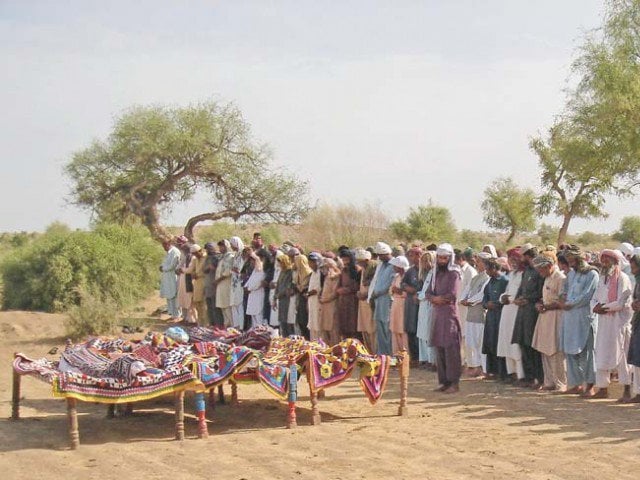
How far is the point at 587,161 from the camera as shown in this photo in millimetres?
24469

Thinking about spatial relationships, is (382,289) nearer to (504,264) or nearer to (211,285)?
(504,264)

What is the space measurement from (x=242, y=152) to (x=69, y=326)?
14.2m

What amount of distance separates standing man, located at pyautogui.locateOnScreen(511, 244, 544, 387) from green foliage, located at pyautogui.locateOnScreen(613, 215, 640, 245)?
4027 cm

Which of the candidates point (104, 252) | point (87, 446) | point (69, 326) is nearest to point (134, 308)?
point (104, 252)

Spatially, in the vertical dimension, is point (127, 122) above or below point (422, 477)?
above

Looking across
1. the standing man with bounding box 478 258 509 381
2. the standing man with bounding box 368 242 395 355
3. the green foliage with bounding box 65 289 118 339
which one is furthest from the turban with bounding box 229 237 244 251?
the standing man with bounding box 478 258 509 381

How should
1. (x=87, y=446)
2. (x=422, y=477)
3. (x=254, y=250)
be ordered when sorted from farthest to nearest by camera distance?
(x=254, y=250) < (x=87, y=446) < (x=422, y=477)

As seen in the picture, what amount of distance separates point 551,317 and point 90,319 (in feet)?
30.6

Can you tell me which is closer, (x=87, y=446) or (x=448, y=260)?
(x=87, y=446)

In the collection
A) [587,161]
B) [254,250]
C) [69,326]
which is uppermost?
[587,161]

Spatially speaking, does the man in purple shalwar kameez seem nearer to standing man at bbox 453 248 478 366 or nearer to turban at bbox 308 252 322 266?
standing man at bbox 453 248 478 366

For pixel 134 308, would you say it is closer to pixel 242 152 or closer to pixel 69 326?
pixel 69 326

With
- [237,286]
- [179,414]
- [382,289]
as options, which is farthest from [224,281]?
[179,414]

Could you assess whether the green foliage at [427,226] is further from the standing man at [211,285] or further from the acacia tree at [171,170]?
the standing man at [211,285]
